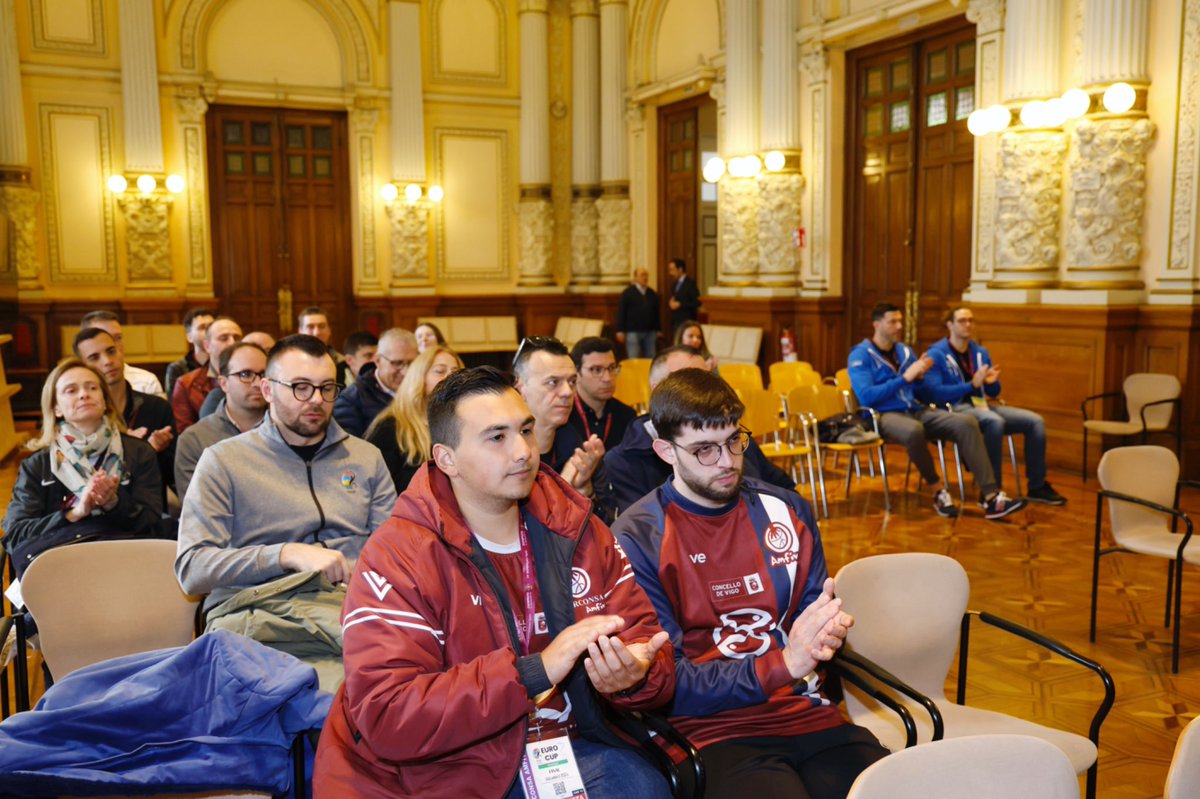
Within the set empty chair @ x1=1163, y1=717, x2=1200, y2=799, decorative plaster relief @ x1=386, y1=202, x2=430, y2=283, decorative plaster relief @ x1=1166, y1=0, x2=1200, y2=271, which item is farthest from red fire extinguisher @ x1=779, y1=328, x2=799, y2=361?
empty chair @ x1=1163, y1=717, x2=1200, y2=799

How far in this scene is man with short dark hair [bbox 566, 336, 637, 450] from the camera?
4.47 m

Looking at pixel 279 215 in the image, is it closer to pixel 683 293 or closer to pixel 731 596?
pixel 683 293

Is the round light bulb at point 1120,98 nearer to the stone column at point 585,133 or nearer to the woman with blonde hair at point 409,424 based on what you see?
the woman with blonde hair at point 409,424

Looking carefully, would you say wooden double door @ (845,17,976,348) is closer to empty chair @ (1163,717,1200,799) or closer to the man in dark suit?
the man in dark suit

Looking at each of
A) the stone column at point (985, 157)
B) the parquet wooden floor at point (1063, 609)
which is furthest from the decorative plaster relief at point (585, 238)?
the parquet wooden floor at point (1063, 609)

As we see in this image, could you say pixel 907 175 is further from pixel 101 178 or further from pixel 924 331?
pixel 101 178

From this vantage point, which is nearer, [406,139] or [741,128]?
[741,128]

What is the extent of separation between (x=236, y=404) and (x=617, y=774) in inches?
105

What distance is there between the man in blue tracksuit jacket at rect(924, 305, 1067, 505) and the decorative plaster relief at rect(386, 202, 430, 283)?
8.63m

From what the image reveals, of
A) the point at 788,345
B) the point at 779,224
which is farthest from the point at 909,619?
the point at 779,224

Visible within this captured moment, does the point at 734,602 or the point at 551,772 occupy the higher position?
the point at 734,602

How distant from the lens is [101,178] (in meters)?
12.5

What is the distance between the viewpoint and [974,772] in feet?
5.33

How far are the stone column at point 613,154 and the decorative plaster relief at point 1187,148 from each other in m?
7.55
